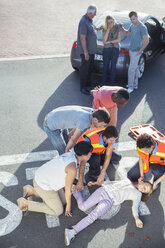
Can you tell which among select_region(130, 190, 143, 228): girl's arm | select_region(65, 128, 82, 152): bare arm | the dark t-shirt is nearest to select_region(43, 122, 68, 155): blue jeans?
select_region(65, 128, 82, 152): bare arm

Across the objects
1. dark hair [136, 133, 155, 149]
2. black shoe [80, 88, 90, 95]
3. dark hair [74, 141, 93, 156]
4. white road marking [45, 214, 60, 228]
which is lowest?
white road marking [45, 214, 60, 228]

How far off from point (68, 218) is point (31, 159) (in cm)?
158

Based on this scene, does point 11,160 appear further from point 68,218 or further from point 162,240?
point 162,240

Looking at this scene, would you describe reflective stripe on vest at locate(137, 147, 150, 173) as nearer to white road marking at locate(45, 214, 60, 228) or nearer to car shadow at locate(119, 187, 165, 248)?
car shadow at locate(119, 187, 165, 248)

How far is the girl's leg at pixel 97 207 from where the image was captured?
14.2 feet

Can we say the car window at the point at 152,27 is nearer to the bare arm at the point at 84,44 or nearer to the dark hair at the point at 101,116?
the bare arm at the point at 84,44

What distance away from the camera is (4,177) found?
530 centimetres

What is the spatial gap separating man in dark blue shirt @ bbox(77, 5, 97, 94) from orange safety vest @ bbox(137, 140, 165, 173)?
11.9 feet

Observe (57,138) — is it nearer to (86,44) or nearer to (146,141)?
(146,141)

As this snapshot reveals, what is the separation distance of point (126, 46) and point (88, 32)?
1.23m

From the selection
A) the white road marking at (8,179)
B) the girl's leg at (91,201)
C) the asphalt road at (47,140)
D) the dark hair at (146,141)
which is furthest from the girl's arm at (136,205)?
the white road marking at (8,179)

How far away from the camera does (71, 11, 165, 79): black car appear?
313 inches

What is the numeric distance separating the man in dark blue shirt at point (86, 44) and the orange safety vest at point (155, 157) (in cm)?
A: 362

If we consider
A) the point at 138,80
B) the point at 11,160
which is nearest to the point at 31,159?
the point at 11,160
